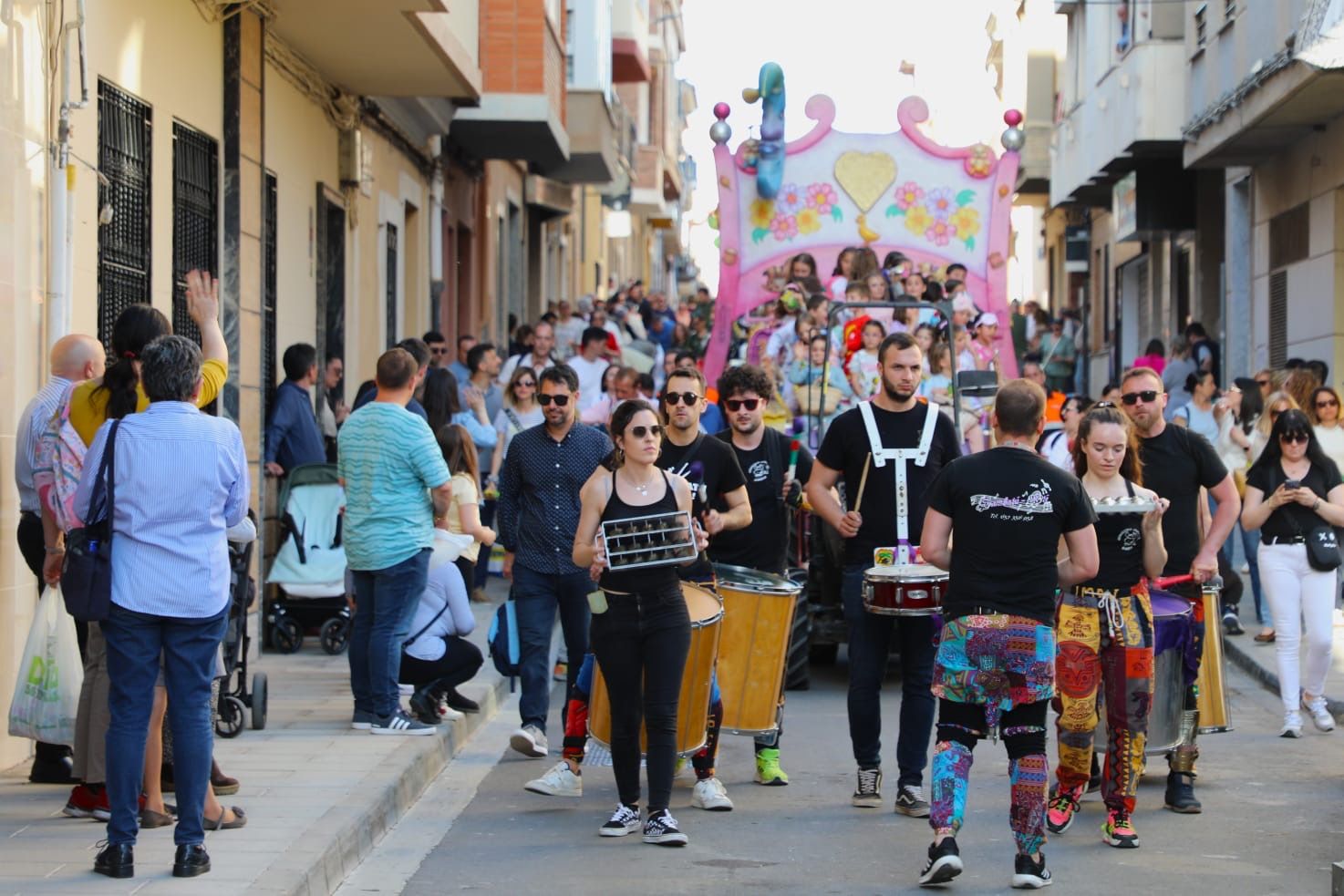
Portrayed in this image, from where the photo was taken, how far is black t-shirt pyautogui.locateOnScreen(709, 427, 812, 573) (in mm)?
9383

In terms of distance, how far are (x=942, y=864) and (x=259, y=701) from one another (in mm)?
4180

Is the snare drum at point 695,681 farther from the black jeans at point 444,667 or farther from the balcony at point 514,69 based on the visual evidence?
the balcony at point 514,69

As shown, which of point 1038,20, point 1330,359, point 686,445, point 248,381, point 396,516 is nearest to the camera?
point 686,445

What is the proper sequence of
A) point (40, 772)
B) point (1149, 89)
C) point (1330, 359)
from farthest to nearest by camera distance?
point (1149, 89), point (1330, 359), point (40, 772)

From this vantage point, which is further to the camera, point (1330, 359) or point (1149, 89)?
point (1149, 89)

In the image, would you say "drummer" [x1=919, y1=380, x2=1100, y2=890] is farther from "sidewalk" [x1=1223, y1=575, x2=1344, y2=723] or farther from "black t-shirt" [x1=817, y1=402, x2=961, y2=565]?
"sidewalk" [x1=1223, y1=575, x2=1344, y2=723]

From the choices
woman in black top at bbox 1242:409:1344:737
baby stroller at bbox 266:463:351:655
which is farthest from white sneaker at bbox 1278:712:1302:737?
baby stroller at bbox 266:463:351:655

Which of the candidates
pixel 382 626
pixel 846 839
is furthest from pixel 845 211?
pixel 846 839

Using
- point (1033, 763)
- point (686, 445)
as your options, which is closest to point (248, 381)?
point (686, 445)

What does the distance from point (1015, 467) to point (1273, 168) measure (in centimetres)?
1616

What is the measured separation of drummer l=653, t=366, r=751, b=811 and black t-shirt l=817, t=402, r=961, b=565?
1.36 ft

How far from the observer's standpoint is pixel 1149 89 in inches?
930

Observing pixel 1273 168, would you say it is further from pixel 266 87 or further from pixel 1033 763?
pixel 1033 763

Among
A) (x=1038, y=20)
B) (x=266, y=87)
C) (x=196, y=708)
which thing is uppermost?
(x=1038, y=20)
